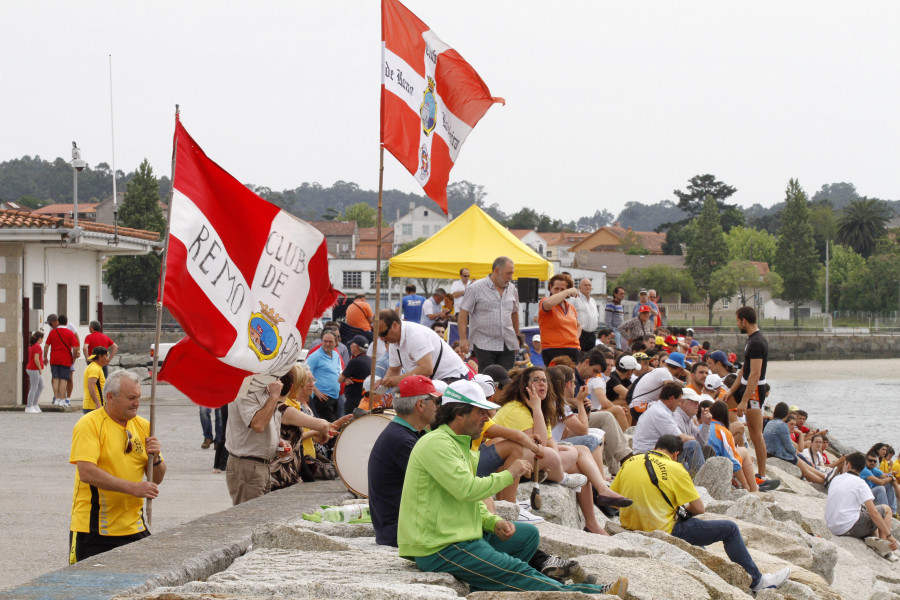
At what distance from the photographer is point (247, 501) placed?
8164mm

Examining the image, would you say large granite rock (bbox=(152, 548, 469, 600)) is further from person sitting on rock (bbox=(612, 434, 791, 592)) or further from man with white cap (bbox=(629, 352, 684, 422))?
man with white cap (bbox=(629, 352, 684, 422))

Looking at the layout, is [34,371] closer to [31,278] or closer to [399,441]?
[31,278]

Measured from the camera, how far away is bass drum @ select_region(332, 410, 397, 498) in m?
8.15

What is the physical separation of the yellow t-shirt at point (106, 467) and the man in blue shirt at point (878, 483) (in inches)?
470

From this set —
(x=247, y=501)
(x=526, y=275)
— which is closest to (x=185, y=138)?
(x=247, y=501)

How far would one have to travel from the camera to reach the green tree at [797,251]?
102 metres

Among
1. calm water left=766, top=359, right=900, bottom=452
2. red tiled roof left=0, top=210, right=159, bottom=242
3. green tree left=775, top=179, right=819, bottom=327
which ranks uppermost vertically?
green tree left=775, top=179, right=819, bottom=327

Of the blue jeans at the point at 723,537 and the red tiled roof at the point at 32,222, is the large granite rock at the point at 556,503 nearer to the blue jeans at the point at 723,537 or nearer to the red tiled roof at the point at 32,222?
the blue jeans at the point at 723,537

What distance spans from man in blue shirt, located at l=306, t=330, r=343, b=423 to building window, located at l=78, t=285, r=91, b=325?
1343cm

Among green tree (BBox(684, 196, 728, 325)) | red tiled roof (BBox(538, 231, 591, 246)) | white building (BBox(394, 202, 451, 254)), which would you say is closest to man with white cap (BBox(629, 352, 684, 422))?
green tree (BBox(684, 196, 728, 325))

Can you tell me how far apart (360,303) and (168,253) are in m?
9.56

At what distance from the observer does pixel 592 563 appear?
6797 mm

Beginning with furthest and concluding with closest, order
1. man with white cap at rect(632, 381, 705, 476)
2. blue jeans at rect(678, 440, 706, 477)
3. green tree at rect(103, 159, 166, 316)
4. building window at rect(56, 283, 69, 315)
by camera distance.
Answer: green tree at rect(103, 159, 166, 316), building window at rect(56, 283, 69, 315), blue jeans at rect(678, 440, 706, 477), man with white cap at rect(632, 381, 705, 476)

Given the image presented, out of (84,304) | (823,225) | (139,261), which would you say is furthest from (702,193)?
(84,304)
